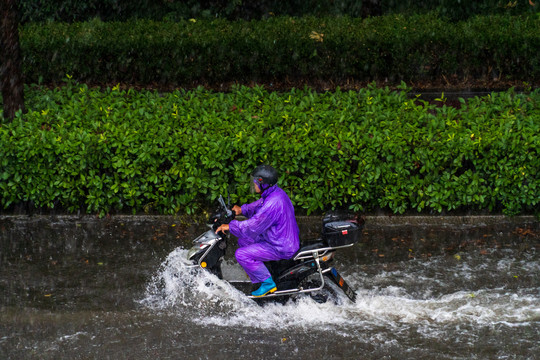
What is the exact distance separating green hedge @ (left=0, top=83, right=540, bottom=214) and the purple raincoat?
2.05 metres

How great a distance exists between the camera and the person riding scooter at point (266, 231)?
21.0 feet

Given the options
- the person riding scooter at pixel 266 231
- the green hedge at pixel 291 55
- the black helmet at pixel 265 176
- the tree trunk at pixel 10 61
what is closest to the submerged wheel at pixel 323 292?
the person riding scooter at pixel 266 231

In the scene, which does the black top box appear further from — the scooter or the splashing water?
the splashing water

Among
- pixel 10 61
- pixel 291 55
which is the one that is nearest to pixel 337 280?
pixel 10 61

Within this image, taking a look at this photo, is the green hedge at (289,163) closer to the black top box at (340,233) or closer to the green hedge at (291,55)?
the black top box at (340,233)

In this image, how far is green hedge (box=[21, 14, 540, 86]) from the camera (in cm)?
1214

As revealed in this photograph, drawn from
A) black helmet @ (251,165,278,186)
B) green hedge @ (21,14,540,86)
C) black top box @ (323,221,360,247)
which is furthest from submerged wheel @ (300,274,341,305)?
green hedge @ (21,14,540,86)

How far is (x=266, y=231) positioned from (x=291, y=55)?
633 cm

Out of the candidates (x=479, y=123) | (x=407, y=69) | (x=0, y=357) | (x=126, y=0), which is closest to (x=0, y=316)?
(x=0, y=357)

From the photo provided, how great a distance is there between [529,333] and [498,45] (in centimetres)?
710

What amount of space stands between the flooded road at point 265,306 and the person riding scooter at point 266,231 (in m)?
0.33

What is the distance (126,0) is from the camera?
1658cm

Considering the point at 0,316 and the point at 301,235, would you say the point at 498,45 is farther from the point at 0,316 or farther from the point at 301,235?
the point at 0,316

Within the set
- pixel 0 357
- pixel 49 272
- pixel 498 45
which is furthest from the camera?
pixel 498 45
